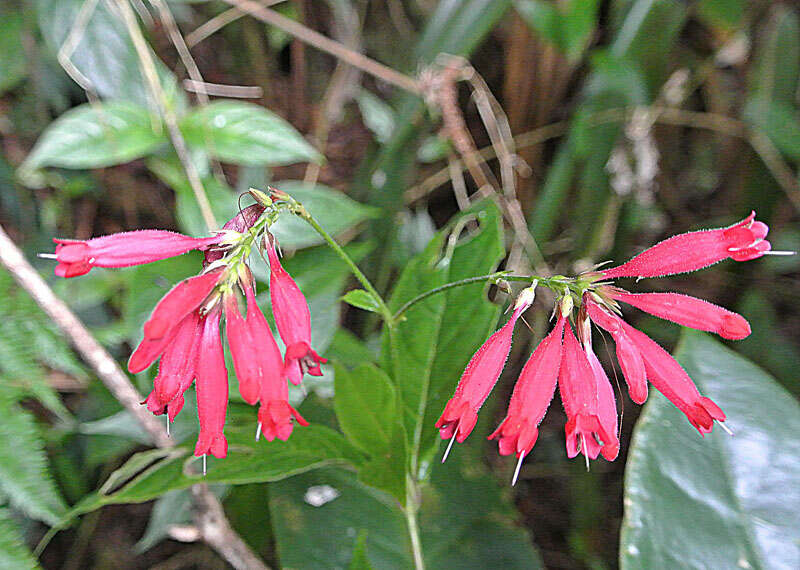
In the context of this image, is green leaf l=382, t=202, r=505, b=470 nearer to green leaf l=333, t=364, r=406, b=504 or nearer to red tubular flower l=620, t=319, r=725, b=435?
green leaf l=333, t=364, r=406, b=504

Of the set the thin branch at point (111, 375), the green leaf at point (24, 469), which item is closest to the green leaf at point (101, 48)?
the thin branch at point (111, 375)

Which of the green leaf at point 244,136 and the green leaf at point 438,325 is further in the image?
the green leaf at point 244,136

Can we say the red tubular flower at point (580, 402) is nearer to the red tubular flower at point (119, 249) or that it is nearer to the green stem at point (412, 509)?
the green stem at point (412, 509)

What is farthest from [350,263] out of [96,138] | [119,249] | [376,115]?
[376,115]

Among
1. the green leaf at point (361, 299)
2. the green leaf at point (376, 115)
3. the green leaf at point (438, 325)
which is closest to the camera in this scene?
the green leaf at point (361, 299)

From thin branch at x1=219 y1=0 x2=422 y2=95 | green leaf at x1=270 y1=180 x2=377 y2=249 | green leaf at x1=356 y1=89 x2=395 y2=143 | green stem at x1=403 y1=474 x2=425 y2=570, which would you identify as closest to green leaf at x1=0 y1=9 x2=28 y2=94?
thin branch at x1=219 y1=0 x2=422 y2=95

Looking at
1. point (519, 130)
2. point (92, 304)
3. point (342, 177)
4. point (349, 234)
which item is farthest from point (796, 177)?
point (92, 304)

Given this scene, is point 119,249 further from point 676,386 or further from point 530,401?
point 676,386
